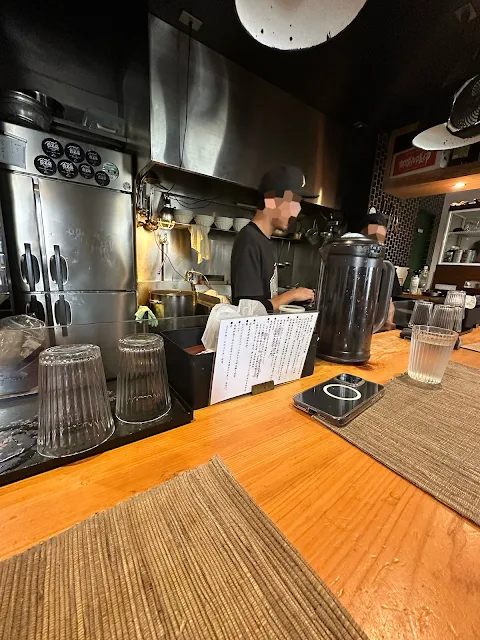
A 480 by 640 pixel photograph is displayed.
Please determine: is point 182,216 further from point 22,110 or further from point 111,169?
point 22,110

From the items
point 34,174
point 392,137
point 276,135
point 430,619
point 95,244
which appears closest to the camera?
point 430,619

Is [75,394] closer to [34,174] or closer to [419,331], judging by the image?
[419,331]

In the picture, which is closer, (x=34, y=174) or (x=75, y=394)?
(x=75, y=394)

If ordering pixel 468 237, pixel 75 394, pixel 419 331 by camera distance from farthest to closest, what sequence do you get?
pixel 468 237
pixel 419 331
pixel 75 394

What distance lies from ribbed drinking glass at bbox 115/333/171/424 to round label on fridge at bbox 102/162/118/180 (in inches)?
80.1

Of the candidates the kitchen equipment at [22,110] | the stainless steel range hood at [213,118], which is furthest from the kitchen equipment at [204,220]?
the kitchen equipment at [22,110]

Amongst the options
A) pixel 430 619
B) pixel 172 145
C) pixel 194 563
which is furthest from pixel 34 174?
pixel 430 619

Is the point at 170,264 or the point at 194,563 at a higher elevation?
the point at 170,264

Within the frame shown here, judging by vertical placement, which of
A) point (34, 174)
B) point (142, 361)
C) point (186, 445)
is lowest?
point (186, 445)

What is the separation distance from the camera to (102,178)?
1.98m

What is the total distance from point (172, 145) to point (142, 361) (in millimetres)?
2139

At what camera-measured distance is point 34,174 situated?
1.77 metres

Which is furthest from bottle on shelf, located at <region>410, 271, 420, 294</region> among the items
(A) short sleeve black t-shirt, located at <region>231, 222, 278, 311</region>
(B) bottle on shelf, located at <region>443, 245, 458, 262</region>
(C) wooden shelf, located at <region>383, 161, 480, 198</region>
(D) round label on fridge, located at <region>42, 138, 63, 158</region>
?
(D) round label on fridge, located at <region>42, 138, 63, 158</region>

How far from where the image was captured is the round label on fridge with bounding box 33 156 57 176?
177 centimetres
